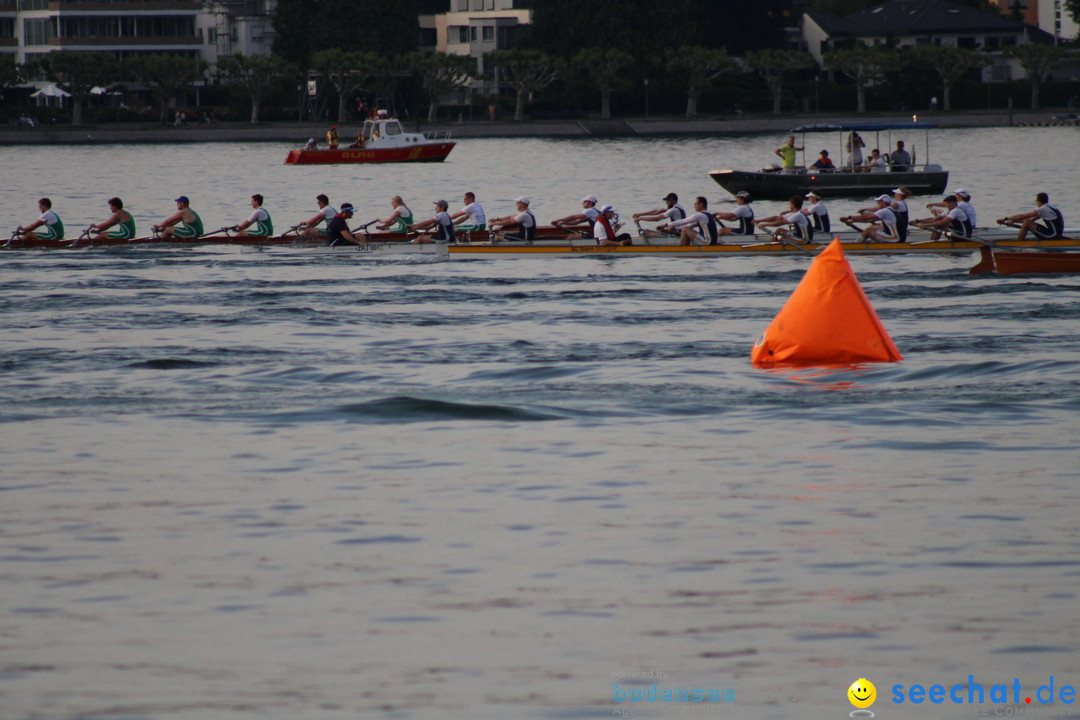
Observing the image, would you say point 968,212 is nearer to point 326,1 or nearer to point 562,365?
point 562,365

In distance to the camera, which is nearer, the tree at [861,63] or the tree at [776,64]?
the tree at [861,63]

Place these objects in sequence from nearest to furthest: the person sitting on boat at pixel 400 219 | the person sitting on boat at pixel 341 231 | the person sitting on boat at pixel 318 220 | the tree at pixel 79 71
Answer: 1. the person sitting on boat at pixel 341 231
2. the person sitting on boat at pixel 318 220
3. the person sitting on boat at pixel 400 219
4. the tree at pixel 79 71

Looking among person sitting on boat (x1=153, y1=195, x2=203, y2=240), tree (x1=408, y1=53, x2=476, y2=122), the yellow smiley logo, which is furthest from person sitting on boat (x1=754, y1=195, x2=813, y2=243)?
tree (x1=408, y1=53, x2=476, y2=122)

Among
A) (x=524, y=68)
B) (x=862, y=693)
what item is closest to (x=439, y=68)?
(x=524, y=68)

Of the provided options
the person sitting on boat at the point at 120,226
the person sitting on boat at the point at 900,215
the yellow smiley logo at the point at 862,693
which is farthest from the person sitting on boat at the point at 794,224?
the yellow smiley logo at the point at 862,693

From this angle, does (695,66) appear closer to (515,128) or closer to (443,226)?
(515,128)

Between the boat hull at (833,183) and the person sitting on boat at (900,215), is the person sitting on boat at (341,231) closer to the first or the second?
the person sitting on boat at (900,215)

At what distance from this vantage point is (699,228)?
92.0 feet

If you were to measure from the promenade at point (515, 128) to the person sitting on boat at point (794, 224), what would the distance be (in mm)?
63899

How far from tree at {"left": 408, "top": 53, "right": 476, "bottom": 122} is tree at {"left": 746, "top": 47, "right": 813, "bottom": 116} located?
18.2 m

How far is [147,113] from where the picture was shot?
97.6 metres

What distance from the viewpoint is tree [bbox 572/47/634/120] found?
93.8 meters

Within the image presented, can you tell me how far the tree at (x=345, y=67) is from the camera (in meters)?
91.9

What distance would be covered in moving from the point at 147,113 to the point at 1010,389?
88289mm
